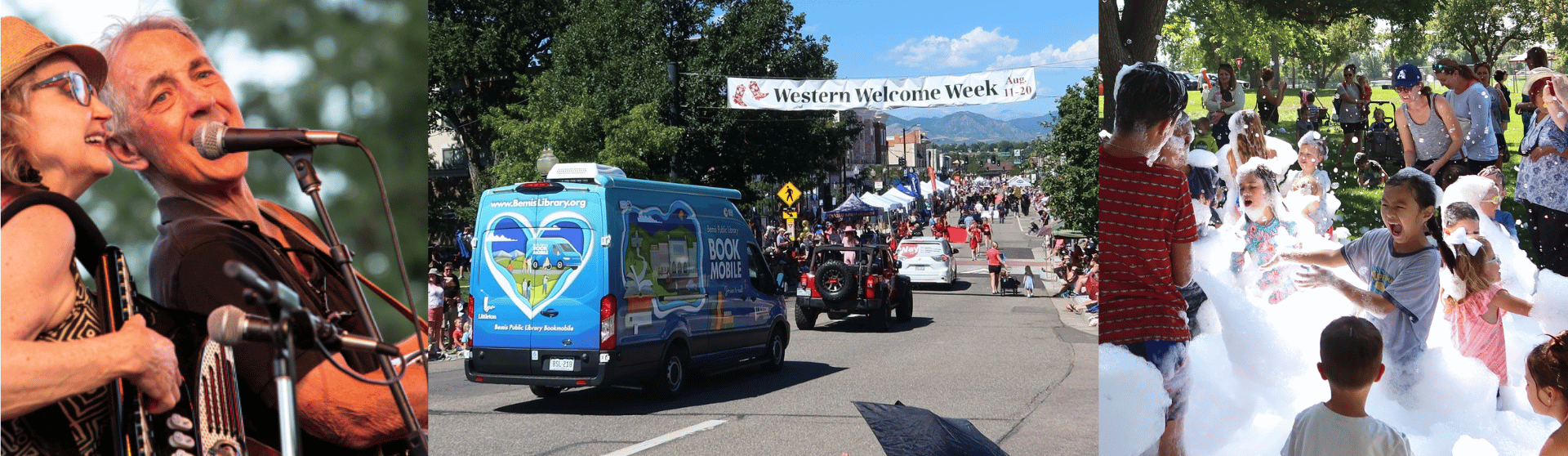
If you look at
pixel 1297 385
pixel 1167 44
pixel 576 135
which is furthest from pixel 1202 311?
pixel 576 135

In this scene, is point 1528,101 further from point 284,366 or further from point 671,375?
point 284,366

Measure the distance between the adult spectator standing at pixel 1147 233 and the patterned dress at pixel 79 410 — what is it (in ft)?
7.33

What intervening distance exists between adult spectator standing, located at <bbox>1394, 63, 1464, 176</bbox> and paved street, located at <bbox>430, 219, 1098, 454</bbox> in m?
0.87

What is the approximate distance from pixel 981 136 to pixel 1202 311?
28.8 inches

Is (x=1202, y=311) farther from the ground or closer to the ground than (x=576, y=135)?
closer to the ground

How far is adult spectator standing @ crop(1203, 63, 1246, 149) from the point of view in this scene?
2.69 metres

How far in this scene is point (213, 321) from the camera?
2.04 metres

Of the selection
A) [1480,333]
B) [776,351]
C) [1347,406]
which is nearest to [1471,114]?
[1480,333]

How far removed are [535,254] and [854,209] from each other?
3.06 ft

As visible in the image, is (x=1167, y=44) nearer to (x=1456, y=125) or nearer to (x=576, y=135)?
(x=1456, y=125)

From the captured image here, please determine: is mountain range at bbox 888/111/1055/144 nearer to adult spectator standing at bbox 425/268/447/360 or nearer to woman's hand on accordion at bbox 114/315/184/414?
adult spectator standing at bbox 425/268/447/360

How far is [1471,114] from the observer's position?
8.18ft

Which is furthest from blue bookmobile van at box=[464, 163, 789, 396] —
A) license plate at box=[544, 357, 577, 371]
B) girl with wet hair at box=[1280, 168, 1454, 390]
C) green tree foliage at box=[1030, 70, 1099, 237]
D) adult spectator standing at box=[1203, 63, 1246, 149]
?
girl with wet hair at box=[1280, 168, 1454, 390]

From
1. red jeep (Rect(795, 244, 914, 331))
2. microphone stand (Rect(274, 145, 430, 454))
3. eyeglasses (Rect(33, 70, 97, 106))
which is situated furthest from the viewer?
red jeep (Rect(795, 244, 914, 331))
